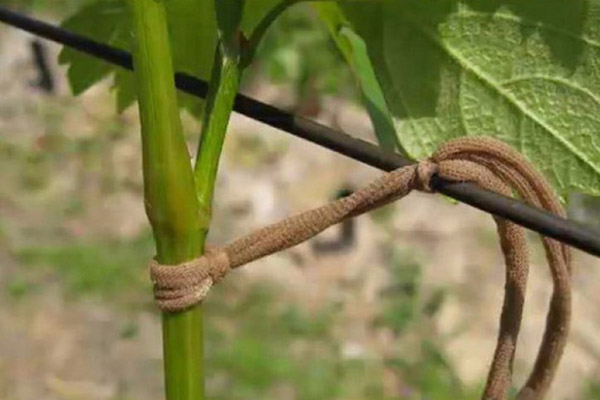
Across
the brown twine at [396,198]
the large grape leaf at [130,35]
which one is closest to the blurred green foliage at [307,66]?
the large grape leaf at [130,35]

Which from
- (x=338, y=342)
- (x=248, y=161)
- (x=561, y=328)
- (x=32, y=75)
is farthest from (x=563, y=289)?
(x=32, y=75)

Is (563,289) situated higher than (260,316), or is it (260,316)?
(563,289)

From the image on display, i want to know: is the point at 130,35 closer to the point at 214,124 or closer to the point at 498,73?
the point at 214,124

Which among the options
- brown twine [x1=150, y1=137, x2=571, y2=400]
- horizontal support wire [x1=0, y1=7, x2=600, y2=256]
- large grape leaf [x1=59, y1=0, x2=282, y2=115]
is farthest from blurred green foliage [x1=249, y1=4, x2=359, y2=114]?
brown twine [x1=150, y1=137, x2=571, y2=400]

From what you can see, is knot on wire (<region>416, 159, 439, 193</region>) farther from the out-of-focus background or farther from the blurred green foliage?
the blurred green foliage

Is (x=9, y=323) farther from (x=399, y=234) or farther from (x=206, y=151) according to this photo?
(x=206, y=151)
